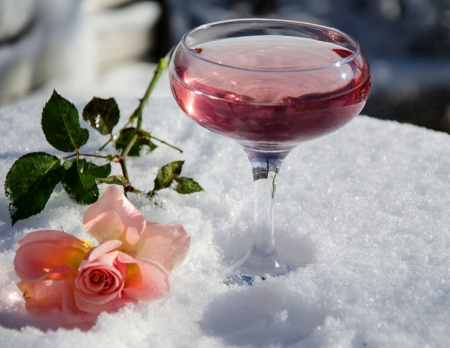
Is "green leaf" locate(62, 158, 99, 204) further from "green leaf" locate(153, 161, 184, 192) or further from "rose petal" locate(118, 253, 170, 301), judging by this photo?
"rose petal" locate(118, 253, 170, 301)

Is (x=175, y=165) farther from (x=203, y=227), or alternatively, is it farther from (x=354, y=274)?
(x=354, y=274)

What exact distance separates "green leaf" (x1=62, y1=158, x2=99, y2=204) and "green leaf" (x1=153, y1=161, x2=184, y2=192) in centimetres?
8

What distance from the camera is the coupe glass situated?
2.04ft

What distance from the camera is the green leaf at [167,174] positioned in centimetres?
78

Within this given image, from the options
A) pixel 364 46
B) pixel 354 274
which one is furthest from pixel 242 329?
pixel 364 46

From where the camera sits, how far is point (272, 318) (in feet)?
2.03

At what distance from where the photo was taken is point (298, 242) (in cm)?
75

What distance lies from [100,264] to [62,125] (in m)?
0.24

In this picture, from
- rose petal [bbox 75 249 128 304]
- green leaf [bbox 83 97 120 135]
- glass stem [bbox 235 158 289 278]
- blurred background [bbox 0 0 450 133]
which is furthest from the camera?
blurred background [bbox 0 0 450 133]

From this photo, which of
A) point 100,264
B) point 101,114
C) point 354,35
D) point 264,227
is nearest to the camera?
point 100,264

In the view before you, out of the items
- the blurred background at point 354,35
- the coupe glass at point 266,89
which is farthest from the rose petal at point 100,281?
the blurred background at point 354,35

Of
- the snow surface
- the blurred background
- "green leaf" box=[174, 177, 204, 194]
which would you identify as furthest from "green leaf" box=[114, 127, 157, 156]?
the blurred background

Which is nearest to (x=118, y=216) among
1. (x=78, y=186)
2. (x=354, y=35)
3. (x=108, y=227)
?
(x=108, y=227)

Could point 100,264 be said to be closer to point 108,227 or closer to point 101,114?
point 108,227
